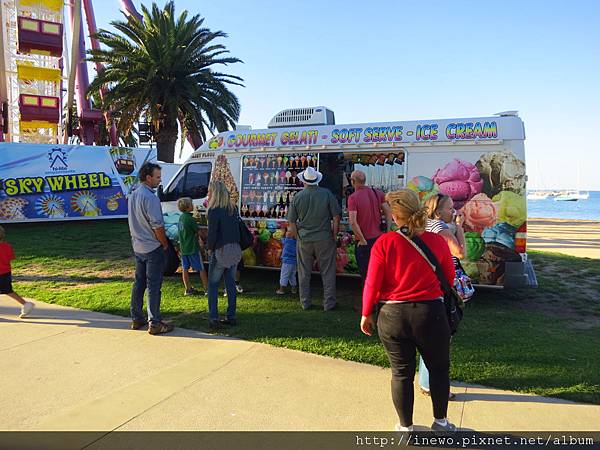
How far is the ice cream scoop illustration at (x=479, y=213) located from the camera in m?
6.21

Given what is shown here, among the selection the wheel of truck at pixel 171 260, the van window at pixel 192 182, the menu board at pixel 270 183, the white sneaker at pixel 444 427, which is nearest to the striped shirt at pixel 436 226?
the white sneaker at pixel 444 427

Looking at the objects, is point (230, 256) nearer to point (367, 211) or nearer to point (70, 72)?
point (367, 211)

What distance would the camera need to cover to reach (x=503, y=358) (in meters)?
4.43

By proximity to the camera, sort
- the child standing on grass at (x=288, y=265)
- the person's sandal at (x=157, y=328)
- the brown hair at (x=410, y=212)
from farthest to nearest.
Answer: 1. the child standing on grass at (x=288, y=265)
2. the person's sandal at (x=157, y=328)
3. the brown hair at (x=410, y=212)

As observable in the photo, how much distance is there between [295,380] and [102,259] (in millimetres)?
8022

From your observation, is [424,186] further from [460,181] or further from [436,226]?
[436,226]

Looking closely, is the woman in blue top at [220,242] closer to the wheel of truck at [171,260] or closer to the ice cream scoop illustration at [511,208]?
the wheel of truck at [171,260]

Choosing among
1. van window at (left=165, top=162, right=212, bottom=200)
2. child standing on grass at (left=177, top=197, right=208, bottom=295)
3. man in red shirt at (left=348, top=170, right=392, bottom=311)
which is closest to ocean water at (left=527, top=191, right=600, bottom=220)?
van window at (left=165, top=162, right=212, bottom=200)

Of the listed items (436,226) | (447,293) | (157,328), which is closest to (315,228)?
(157,328)

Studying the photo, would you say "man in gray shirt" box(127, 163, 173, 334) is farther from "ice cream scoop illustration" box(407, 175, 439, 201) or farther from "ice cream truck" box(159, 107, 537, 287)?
"ice cream scoop illustration" box(407, 175, 439, 201)

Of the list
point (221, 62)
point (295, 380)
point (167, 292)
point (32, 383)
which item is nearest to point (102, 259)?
point (167, 292)

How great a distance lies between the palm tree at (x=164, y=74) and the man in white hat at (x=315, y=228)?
1371 cm

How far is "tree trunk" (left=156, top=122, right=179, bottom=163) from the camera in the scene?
63.4 feet

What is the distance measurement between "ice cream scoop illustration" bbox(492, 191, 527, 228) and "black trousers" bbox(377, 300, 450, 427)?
3.78m
